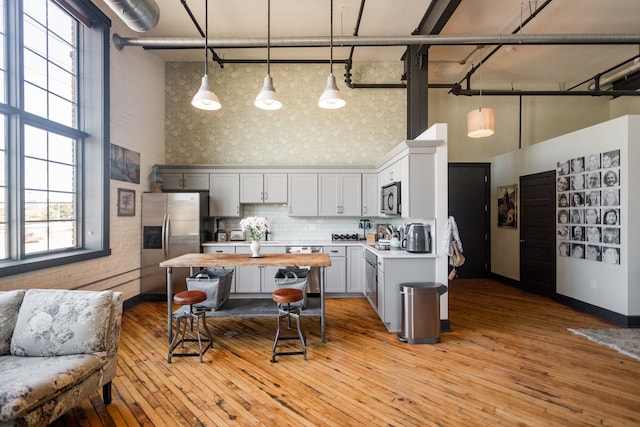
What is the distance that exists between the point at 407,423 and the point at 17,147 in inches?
178

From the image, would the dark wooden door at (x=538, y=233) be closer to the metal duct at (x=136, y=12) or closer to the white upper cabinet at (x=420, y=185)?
the white upper cabinet at (x=420, y=185)

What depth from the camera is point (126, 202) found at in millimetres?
4844

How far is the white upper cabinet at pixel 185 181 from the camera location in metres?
5.70

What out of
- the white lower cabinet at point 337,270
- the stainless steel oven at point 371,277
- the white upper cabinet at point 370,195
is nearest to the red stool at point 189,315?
the stainless steel oven at point 371,277

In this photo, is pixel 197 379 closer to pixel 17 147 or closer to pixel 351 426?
pixel 351 426

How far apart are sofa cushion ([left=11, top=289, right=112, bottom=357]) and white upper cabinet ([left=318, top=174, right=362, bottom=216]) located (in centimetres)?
393

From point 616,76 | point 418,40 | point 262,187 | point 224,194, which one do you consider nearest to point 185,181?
point 224,194

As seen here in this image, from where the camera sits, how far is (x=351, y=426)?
2.15 metres

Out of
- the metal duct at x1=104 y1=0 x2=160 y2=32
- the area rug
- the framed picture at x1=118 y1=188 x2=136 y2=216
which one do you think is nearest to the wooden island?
the framed picture at x1=118 y1=188 x2=136 y2=216

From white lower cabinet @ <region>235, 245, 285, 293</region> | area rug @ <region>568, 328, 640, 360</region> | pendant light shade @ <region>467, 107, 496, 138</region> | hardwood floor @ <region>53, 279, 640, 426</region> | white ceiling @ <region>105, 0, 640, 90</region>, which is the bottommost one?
hardwood floor @ <region>53, 279, 640, 426</region>

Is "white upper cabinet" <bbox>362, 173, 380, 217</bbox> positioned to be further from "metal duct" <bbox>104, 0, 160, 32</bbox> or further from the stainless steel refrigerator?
"metal duct" <bbox>104, 0, 160, 32</bbox>

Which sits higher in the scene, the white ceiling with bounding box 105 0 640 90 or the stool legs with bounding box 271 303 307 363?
the white ceiling with bounding box 105 0 640 90

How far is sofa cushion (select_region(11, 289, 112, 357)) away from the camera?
221 cm

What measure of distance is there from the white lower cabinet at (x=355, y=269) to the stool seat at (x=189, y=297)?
2702mm
